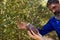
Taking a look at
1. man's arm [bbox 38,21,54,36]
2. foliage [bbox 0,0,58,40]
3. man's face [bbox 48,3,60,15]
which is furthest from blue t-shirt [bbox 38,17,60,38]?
foliage [bbox 0,0,58,40]

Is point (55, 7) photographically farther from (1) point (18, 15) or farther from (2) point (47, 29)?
(1) point (18, 15)

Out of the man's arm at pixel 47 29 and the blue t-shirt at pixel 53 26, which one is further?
the man's arm at pixel 47 29

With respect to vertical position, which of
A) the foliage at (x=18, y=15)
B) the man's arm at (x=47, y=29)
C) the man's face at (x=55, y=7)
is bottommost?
the foliage at (x=18, y=15)

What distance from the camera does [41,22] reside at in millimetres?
3934

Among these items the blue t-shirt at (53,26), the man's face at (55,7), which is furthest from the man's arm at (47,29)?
the man's face at (55,7)

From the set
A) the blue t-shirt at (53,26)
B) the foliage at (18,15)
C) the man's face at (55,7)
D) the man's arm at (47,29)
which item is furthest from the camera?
the foliage at (18,15)

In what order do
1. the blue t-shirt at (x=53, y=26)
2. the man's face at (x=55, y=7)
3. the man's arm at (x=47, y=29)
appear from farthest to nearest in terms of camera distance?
the man's arm at (x=47, y=29) < the blue t-shirt at (x=53, y=26) < the man's face at (x=55, y=7)

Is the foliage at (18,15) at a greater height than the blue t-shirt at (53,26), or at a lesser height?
lesser

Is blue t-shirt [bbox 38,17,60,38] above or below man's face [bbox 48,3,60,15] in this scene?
below

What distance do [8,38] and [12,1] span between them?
70 centimetres

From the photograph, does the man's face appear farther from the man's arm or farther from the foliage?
the foliage

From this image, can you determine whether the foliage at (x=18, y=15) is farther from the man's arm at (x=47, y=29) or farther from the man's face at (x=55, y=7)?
the man's face at (x=55, y=7)

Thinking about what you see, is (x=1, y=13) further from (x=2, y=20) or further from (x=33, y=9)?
(x=33, y=9)

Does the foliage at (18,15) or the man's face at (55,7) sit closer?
the man's face at (55,7)
